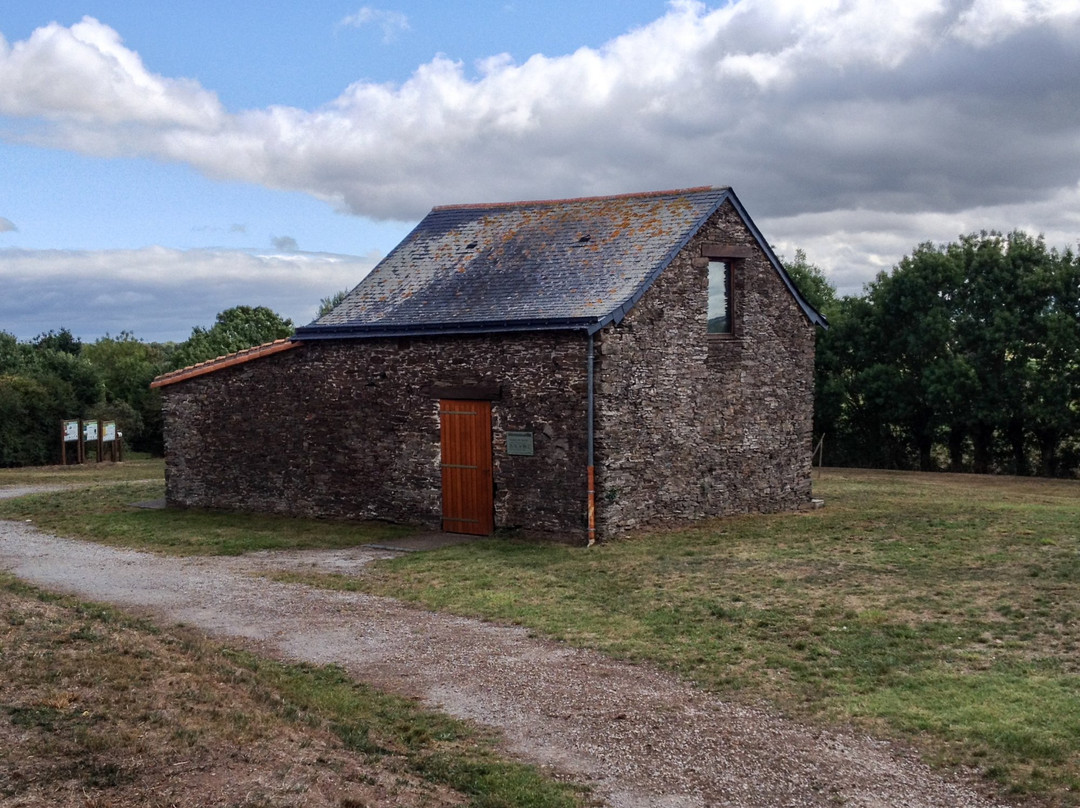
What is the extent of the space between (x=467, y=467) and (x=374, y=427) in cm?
235

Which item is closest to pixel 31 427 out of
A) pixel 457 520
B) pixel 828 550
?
pixel 457 520

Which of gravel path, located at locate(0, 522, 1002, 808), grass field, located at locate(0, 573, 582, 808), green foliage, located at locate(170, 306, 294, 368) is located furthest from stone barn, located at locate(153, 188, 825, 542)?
green foliage, located at locate(170, 306, 294, 368)

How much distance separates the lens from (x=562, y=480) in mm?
19359

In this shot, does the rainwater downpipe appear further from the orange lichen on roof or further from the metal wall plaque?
the orange lichen on roof

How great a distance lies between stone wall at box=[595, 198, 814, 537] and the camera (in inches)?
763

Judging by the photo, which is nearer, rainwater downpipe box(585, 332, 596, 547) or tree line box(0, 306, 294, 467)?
rainwater downpipe box(585, 332, 596, 547)

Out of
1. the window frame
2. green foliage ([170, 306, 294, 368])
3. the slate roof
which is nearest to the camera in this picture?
the slate roof

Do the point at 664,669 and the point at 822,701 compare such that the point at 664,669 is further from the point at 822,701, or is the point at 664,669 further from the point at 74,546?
the point at 74,546

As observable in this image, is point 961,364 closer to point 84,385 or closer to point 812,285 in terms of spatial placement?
point 812,285

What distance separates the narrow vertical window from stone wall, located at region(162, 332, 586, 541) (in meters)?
3.96

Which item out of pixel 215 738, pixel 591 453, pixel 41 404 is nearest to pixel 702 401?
pixel 591 453

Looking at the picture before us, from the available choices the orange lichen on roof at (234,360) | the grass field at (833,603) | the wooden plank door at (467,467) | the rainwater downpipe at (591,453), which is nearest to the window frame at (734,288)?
the grass field at (833,603)

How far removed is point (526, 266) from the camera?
70.1ft

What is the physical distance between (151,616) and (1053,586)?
1152 centimetres
